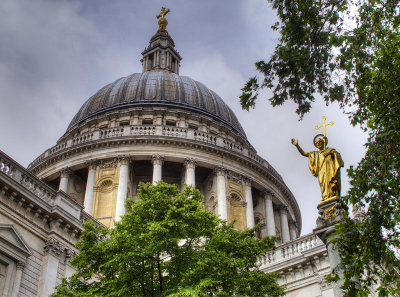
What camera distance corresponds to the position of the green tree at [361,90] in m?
10.4

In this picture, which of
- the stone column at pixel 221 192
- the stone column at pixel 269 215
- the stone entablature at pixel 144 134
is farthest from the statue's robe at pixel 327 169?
the stone column at pixel 269 215

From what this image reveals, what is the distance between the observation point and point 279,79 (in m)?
12.5

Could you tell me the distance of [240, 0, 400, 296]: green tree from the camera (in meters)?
10.4

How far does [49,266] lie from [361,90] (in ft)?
44.0

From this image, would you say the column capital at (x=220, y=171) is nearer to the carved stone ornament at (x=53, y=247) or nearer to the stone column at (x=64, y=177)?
the stone column at (x=64, y=177)

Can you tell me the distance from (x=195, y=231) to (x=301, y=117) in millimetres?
6212

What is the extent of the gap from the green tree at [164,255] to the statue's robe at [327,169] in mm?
4131

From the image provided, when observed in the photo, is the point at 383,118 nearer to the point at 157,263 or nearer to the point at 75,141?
the point at 157,263

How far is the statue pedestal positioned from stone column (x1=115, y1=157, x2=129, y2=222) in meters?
24.8

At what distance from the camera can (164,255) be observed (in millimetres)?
16891

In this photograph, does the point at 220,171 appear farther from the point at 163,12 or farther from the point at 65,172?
the point at 163,12

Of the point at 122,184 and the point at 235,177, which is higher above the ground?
the point at 235,177

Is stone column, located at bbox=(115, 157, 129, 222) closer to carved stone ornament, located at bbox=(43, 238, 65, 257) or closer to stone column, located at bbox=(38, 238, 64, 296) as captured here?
carved stone ornament, located at bbox=(43, 238, 65, 257)

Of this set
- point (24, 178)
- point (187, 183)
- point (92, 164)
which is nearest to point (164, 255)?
point (24, 178)
